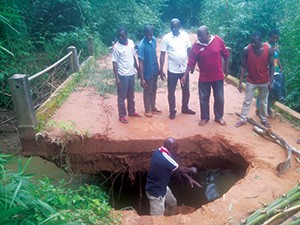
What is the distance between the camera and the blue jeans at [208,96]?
5.66 meters

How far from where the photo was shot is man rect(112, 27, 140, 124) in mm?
5562

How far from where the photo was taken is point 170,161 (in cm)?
421

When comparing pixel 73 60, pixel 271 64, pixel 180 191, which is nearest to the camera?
pixel 271 64

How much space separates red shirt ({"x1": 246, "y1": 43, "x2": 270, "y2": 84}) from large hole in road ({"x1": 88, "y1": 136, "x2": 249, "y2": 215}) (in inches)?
48.3

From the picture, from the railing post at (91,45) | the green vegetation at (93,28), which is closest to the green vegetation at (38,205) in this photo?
the green vegetation at (93,28)

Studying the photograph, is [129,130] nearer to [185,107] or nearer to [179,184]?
[185,107]

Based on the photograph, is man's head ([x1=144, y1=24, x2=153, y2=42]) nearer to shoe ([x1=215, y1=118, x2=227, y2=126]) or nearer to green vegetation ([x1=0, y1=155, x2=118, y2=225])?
shoe ([x1=215, y1=118, x2=227, y2=126])

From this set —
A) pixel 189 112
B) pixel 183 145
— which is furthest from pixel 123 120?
pixel 189 112

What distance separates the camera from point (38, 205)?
3.00 meters

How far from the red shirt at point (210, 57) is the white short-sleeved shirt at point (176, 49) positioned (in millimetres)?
259

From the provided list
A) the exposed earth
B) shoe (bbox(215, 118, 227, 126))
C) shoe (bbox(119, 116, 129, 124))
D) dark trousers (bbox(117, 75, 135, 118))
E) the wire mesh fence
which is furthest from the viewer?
the wire mesh fence

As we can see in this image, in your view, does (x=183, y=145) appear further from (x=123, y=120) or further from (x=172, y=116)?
(x=123, y=120)

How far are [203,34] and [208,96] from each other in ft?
3.94

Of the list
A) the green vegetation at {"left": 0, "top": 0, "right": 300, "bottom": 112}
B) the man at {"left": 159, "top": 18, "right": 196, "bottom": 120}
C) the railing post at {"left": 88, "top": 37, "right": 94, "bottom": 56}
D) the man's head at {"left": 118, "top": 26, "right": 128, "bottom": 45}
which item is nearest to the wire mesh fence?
the green vegetation at {"left": 0, "top": 0, "right": 300, "bottom": 112}
